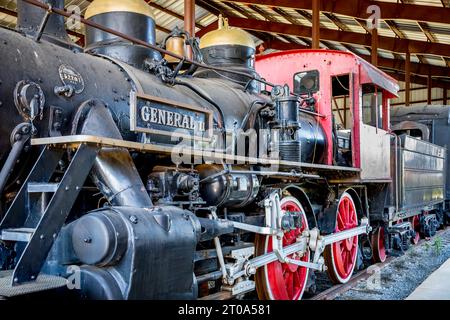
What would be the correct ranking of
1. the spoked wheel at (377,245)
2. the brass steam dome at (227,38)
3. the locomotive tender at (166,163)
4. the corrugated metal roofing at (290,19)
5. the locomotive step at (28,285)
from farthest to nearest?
the corrugated metal roofing at (290,19)
the spoked wheel at (377,245)
the brass steam dome at (227,38)
the locomotive tender at (166,163)
the locomotive step at (28,285)

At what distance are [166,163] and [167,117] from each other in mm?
356

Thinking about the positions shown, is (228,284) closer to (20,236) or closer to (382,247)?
(20,236)

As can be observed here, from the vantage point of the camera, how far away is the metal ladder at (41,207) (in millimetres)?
2078

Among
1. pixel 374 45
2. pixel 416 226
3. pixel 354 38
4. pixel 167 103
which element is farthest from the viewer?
pixel 354 38

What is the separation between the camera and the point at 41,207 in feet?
7.70

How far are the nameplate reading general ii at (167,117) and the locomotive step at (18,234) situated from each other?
0.84 metres

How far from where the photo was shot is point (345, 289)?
4969 millimetres

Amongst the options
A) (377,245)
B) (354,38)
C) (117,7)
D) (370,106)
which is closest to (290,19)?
(354,38)

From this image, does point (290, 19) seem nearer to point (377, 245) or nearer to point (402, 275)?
point (377, 245)

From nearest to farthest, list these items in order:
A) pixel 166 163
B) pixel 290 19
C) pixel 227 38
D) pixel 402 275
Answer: pixel 166 163 < pixel 227 38 < pixel 402 275 < pixel 290 19

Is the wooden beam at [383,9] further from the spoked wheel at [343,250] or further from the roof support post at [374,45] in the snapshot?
the spoked wheel at [343,250]

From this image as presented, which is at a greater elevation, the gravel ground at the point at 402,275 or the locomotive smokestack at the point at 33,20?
the locomotive smokestack at the point at 33,20

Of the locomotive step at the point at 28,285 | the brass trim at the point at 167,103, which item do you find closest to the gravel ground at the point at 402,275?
the brass trim at the point at 167,103
